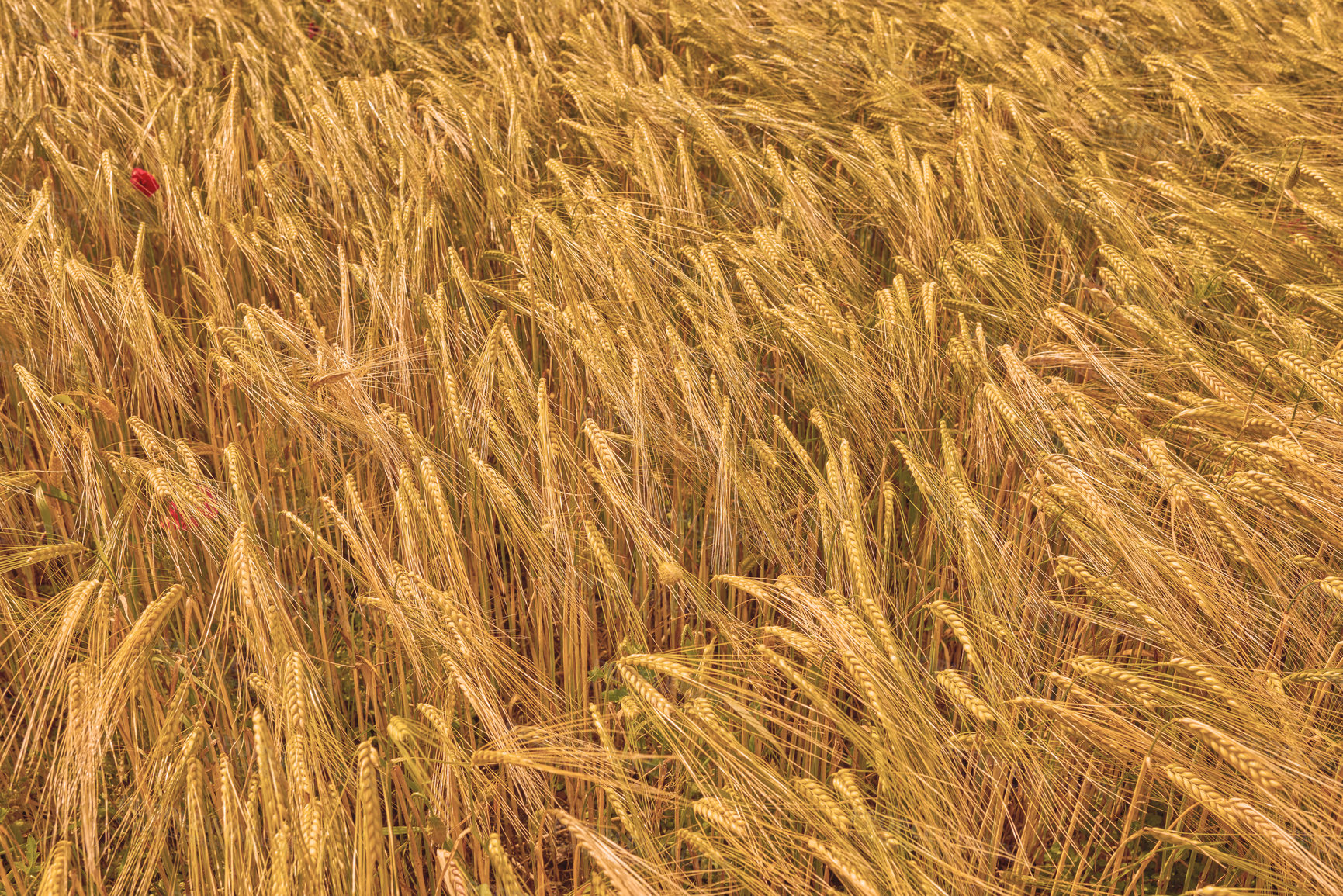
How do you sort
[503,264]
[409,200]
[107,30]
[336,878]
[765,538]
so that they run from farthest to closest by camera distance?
1. [107,30]
2. [503,264]
3. [409,200]
4. [765,538]
5. [336,878]

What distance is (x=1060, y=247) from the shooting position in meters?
1.92

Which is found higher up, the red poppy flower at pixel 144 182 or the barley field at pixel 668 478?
the red poppy flower at pixel 144 182

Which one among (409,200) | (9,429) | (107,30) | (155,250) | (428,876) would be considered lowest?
(428,876)

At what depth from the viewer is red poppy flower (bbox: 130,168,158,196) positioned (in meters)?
1.89

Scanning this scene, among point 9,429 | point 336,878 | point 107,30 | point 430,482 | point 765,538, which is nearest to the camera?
point 336,878

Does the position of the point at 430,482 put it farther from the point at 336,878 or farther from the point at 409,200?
the point at 409,200

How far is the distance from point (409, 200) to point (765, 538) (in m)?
0.90

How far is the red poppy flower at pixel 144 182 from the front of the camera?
1.89m

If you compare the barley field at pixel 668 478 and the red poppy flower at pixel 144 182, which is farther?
the red poppy flower at pixel 144 182

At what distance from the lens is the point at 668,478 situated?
5.05ft

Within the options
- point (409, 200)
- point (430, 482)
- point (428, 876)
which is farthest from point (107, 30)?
point (428, 876)

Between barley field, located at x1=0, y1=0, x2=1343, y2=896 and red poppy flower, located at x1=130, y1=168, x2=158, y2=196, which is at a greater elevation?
red poppy flower, located at x1=130, y1=168, x2=158, y2=196

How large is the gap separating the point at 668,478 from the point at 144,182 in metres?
1.14

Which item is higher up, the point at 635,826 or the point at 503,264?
the point at 503,264
